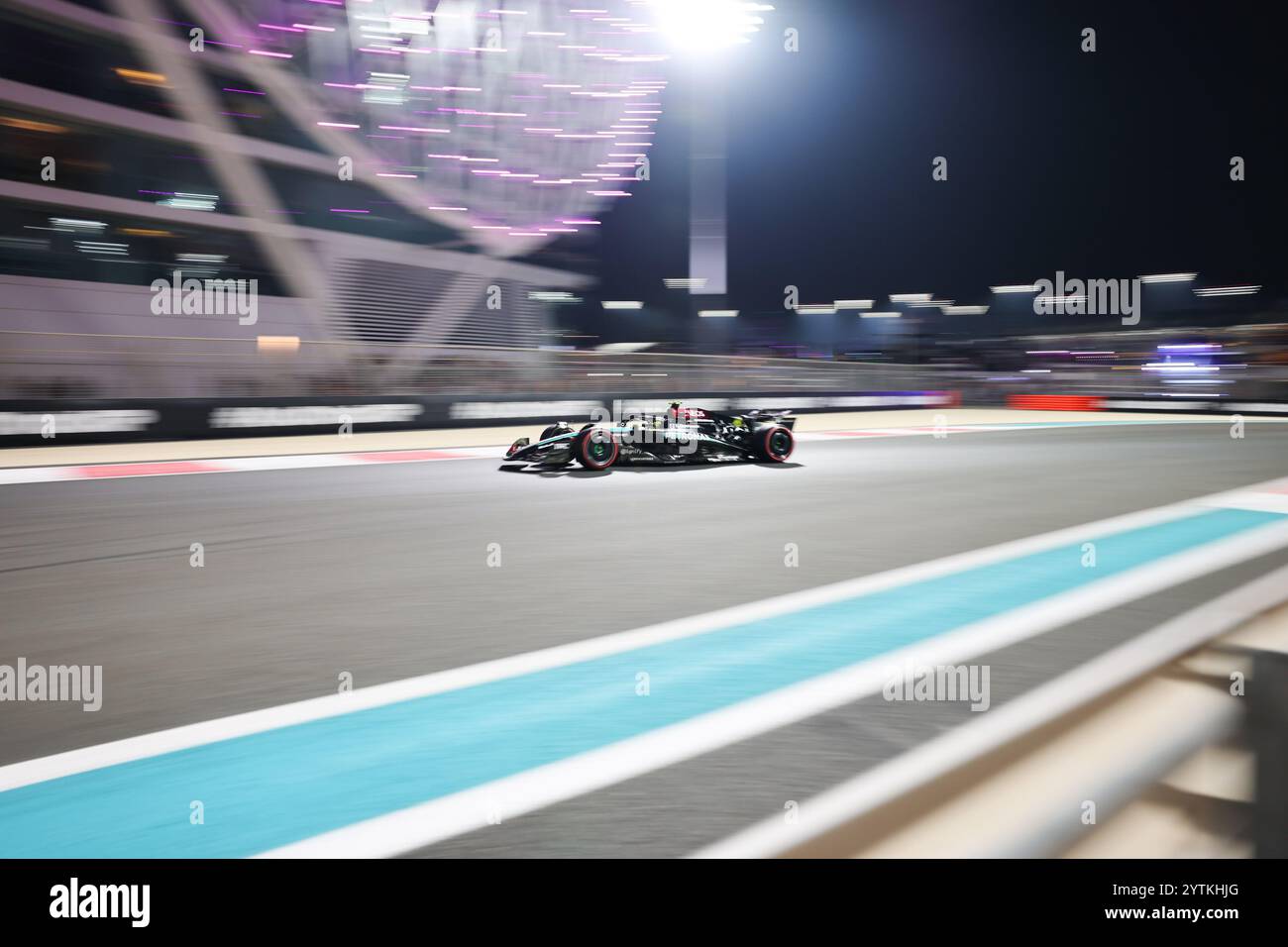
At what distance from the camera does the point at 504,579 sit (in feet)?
17.6

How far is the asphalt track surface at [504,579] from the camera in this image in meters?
2.86

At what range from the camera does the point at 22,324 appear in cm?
2623

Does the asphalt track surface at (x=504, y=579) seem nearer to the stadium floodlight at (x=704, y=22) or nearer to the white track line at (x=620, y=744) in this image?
the white track line at (x=620, y=744)

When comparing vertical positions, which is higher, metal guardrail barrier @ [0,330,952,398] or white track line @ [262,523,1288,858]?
metal guardrail barrier @ [0,330,952,398]

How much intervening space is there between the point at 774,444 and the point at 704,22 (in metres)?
20.1

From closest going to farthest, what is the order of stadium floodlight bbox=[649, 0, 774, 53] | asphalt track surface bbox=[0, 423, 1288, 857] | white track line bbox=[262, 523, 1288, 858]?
1. white track line bbox=[262, 523, 1288, 858]
2. asphalt track surface bbox=[0, 423, 1288, 857]
3. stadium floodlight bbox=[649, 0, 774, 53]

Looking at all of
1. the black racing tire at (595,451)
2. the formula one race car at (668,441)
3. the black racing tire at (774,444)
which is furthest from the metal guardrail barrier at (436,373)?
the black racing tire at (774,444)

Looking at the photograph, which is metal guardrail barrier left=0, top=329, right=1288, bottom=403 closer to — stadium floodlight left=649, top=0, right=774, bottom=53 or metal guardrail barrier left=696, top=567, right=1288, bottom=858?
stadium floodlight left=649, top=0, right=774, bottom=53

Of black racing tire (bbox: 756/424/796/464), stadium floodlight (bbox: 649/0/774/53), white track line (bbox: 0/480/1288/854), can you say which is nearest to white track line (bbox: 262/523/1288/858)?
white track line (bbox: 0/480/1288/854)

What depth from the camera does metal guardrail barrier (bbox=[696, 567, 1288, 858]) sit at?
1.94 m

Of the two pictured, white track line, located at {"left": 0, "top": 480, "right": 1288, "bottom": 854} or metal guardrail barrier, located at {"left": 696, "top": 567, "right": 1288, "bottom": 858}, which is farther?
white track line, located at {"left": 0, "top": 480, "right": 1288, "bottom": 854}

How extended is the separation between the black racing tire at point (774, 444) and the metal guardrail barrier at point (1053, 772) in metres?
9.20

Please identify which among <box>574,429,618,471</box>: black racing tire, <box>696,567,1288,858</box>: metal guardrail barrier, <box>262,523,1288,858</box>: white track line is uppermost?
<box>574,429,618,471</box>: black racing tire
